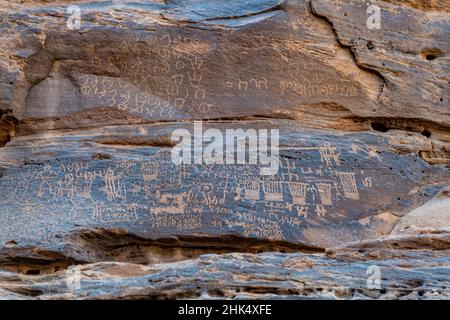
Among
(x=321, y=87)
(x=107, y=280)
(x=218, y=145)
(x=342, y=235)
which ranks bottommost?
(x=107, y=280)

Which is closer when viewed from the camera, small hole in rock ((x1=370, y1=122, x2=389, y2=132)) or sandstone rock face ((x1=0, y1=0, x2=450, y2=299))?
sandstone rock face ((x1=0, y1=0, x2=450, y2=299))

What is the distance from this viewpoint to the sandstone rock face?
8.74 metres

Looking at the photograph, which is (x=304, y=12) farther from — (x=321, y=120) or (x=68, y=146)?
(x=68, y=146)

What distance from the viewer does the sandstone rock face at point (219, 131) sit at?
8742 mm

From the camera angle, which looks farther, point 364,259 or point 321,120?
point 321,120

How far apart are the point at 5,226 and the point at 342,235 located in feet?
12.5

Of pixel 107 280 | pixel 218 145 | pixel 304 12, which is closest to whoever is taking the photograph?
pixel 107 280

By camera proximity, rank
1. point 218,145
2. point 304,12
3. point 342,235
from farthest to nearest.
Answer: point 304,12 → point 218,145 → point 342,235

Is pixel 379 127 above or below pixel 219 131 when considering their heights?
above

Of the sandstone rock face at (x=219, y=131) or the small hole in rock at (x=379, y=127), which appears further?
the small hole in rock at (x=379, y=127)

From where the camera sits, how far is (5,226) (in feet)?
29.0

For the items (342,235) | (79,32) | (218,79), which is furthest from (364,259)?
(79,32)

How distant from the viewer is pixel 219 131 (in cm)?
956

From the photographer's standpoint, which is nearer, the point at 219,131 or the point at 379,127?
the point at 219,131
